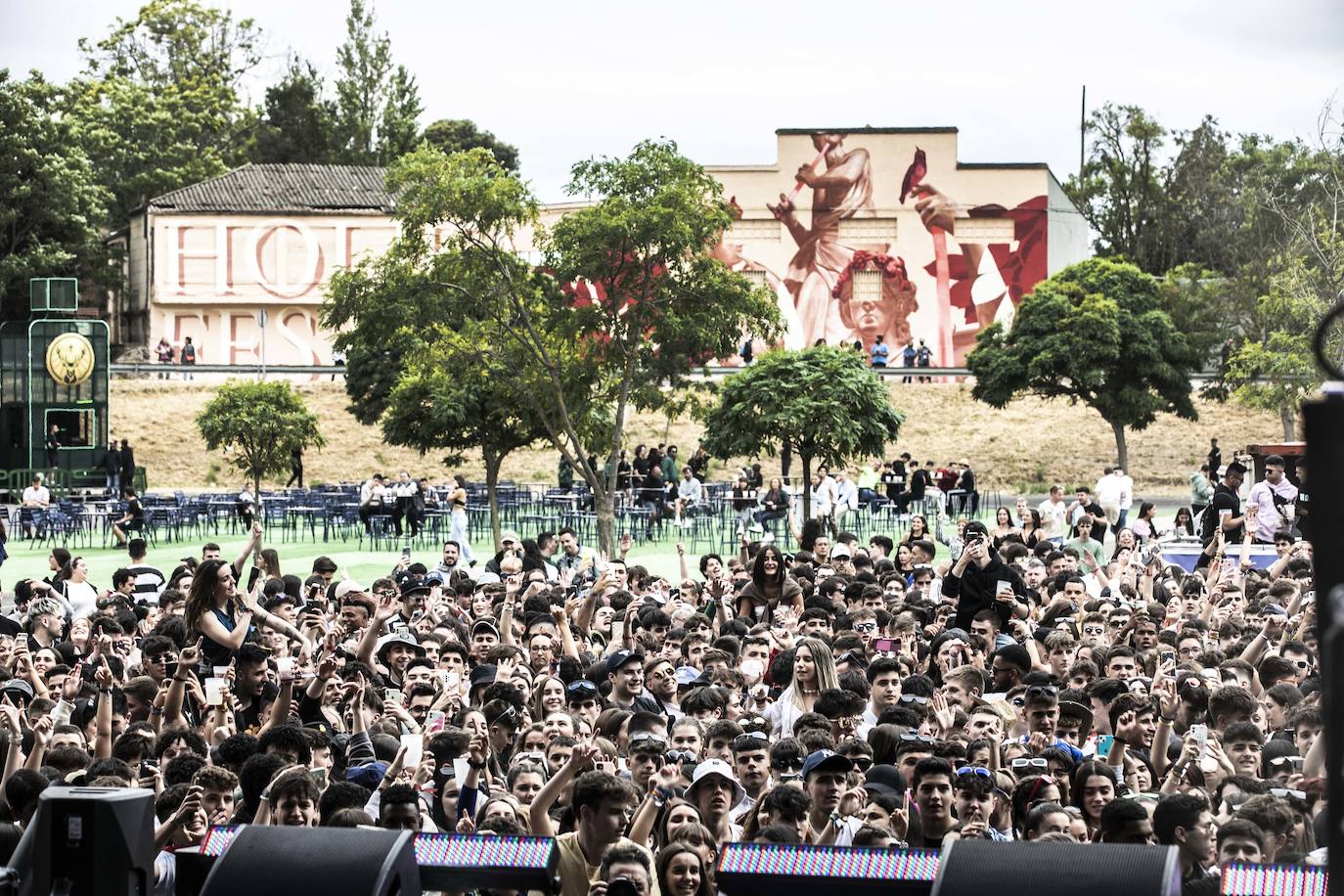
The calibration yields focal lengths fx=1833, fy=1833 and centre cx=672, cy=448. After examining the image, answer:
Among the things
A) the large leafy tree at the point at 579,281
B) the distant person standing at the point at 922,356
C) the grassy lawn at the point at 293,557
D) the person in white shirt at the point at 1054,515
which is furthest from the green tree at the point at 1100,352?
the large leafy tree at the point at 579,281

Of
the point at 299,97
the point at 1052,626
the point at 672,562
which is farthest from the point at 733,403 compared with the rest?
the point at 299,97

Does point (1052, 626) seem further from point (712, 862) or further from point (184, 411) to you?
point (184, 411)

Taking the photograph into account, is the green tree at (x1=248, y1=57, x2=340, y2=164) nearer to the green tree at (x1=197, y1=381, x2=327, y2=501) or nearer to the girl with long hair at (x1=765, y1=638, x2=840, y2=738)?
the green tree at (x1=197, y1=381, x2=327, y2=501)

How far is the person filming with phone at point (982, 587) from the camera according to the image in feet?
42.5

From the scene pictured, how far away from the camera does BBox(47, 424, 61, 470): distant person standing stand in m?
41.0

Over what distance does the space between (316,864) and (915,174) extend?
60875 millimetres

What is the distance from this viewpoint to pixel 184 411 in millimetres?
56781

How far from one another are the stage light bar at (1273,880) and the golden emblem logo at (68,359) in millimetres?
40019

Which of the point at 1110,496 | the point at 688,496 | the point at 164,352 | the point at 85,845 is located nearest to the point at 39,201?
the point at 164,352

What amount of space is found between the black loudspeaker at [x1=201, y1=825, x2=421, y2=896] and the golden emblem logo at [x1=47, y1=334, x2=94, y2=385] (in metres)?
39.1

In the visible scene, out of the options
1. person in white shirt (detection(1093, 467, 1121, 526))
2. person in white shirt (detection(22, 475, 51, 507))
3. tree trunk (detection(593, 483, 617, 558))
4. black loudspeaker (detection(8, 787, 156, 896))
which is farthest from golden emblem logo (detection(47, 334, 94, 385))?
black loudspeaker (detection(8, 787, 156, 896))

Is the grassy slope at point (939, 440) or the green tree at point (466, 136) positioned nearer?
the grassy slope at point (939, 440)

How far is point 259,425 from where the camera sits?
33531 mm

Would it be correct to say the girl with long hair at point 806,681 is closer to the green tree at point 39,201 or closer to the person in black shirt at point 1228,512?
the person in black shirt at point 1228,512
